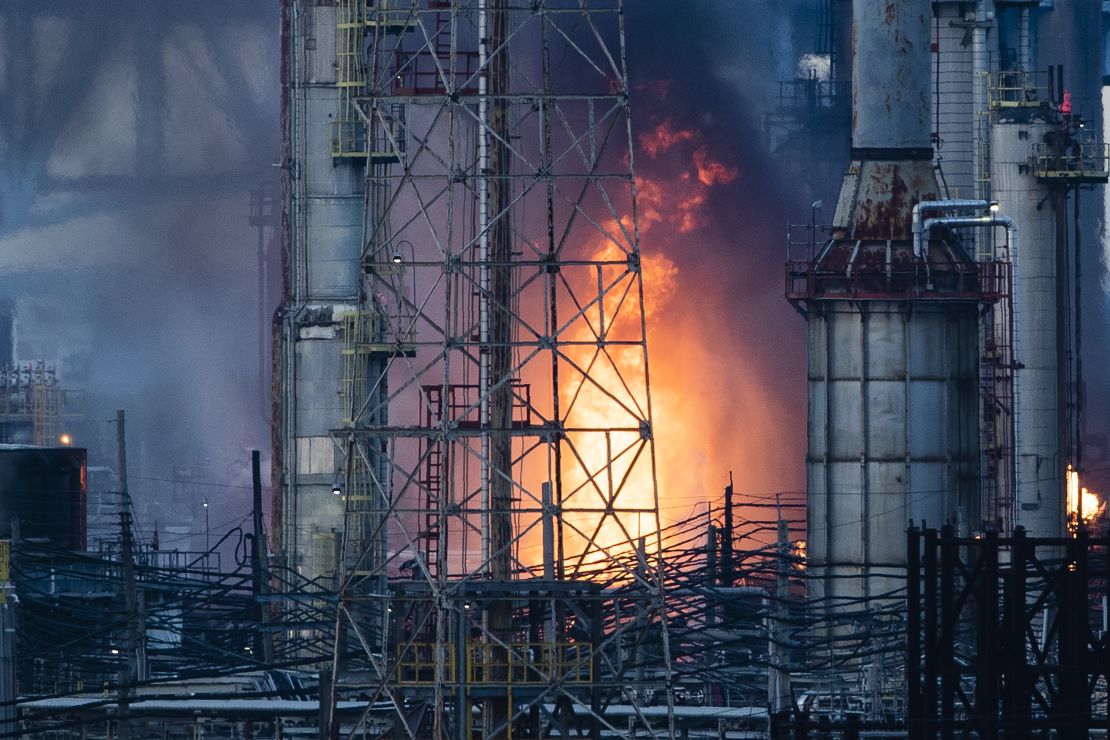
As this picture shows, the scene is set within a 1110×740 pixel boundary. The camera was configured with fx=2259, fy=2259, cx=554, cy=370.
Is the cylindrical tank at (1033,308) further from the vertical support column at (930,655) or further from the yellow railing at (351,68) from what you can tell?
the vertical support column at (930,655)

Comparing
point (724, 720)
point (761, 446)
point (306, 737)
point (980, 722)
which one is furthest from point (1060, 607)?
point (761, 446)

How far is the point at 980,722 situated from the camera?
33875 mm

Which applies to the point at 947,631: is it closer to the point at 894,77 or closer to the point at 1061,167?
the point at 894,77

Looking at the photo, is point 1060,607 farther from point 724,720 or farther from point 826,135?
point 826,135

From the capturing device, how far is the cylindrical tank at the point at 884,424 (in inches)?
1953

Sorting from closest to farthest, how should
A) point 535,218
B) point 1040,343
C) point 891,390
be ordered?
point 891,390 → point 1040,343 → point 535,218

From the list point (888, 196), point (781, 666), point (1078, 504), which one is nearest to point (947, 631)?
point (781, 666)

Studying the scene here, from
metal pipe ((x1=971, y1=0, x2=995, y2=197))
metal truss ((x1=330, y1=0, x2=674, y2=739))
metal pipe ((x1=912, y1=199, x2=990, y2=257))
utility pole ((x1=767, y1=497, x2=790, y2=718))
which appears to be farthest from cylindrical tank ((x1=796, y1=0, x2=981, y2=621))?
metal pipe ((x1=971, y1=0, x2=995, y2=197))

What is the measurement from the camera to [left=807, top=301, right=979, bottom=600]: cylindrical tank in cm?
4959

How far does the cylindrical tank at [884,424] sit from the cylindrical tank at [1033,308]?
27.6ft

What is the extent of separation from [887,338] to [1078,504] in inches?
439

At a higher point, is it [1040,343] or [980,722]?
[1040,343]

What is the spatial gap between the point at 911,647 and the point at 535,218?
42343mm

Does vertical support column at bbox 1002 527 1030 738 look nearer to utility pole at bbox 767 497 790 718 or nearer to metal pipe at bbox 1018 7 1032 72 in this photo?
utility pole at bbox 767 497 790 718
